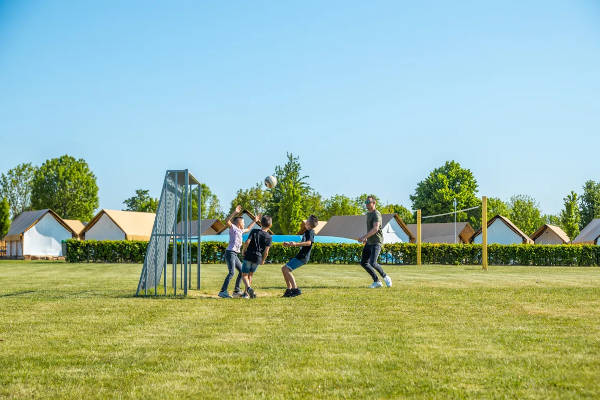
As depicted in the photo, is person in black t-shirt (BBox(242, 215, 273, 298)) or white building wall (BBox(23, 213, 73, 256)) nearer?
person in black t-shirt (BBox(242, 215, 273, 298))

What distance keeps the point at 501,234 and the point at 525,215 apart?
1698 inches

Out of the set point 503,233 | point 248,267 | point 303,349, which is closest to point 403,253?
point 248,267

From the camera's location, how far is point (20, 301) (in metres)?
11.7

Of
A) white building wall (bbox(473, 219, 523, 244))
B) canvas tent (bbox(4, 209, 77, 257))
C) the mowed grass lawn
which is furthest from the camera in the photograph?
white building wall (bbox(473, 219, 523, 244))

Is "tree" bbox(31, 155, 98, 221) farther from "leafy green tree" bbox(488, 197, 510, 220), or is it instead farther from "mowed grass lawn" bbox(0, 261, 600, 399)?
"mowed grass lawn" bbox(0, 261, 600, 399)

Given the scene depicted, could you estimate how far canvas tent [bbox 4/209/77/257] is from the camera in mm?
67562

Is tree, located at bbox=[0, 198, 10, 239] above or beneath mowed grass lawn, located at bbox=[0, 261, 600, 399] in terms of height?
above

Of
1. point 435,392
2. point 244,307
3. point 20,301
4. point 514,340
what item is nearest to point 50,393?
point 435,392

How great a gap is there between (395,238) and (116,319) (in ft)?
206

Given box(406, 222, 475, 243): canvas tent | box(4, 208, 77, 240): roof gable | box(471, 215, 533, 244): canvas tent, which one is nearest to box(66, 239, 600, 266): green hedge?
box(471, 215, 533, 244): canvas tent

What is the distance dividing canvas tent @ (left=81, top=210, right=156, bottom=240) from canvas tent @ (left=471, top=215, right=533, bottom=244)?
37142mm

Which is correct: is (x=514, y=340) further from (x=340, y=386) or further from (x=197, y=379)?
(x=197, y=379)

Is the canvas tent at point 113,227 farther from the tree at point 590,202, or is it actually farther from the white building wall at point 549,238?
the tree at point 590,202

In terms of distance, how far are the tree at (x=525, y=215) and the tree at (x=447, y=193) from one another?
15.2 m
